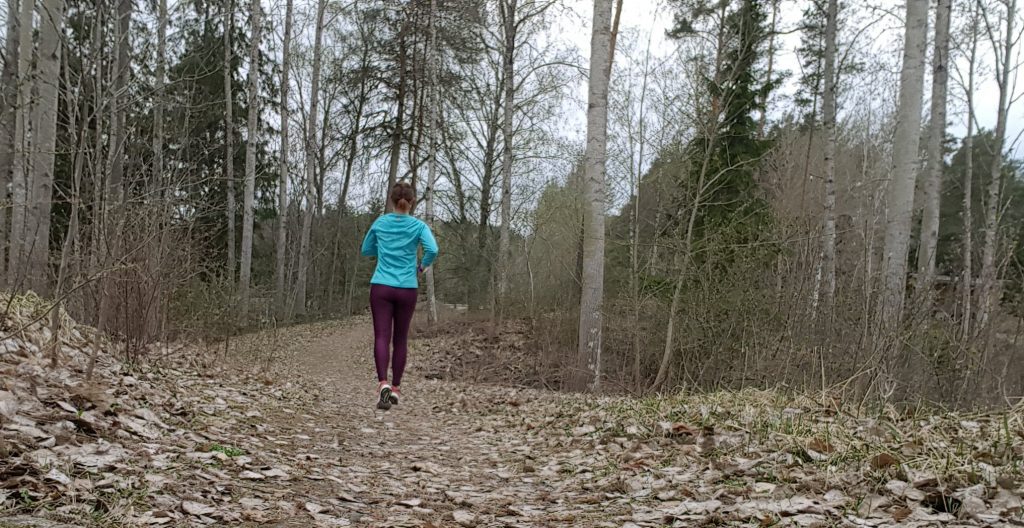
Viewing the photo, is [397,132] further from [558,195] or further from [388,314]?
[388,314]

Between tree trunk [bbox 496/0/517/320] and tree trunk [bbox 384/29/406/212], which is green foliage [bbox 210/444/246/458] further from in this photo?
tree trunk [bbox 384/29/406/212]

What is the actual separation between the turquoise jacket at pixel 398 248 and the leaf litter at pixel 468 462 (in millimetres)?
1391

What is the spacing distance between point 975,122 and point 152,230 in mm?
23548

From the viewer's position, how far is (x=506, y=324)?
666 inches

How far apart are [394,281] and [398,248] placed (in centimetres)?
32

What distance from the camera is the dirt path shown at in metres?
2.86

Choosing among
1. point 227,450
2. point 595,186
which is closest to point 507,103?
point 595,186

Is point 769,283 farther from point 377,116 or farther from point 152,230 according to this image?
point 377,116

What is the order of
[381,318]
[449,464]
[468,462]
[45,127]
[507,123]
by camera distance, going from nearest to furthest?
[449,464]
[468,462]
[381,318]
[45,127]
[507,123]

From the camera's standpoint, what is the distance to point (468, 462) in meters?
4.33

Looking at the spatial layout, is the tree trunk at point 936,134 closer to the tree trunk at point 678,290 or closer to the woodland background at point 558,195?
the woodland background at point 558,195

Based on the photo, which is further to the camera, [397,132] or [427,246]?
[397,132]

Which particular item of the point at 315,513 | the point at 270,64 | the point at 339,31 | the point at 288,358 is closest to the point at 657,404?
the point at 315,513

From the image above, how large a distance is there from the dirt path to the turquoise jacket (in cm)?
137
